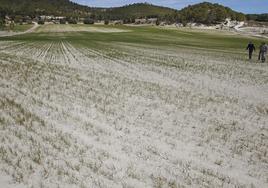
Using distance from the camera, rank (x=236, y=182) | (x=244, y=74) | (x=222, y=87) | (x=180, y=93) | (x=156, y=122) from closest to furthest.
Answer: (x=236, y=182) < (x=156, y=122) < (x=180, y=93) < (x=222, y=87) < (x=244, y=74)

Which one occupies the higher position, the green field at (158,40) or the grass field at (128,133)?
the green field at (158,40)

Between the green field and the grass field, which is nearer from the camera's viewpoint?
the grass field

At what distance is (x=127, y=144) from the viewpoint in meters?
9.38

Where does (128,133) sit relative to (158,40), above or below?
below

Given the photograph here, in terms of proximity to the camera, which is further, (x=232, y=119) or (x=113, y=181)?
(x=232, y=119)

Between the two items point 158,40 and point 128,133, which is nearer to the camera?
point 128,133

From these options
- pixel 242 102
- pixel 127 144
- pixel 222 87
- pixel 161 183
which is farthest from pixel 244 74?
pixel 161 183

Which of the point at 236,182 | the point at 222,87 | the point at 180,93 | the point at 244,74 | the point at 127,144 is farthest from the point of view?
the point at 244,74

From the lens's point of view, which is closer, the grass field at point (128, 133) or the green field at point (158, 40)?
the grass field at point (128, 133)

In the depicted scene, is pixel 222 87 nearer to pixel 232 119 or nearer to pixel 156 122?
pixel 232 119

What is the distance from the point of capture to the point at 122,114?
12312 millimetres

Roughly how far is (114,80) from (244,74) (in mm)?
9986

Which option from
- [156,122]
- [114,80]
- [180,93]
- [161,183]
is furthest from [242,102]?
[161,183]

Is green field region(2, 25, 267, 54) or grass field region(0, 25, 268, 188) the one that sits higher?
green field region(2, 25, 267, 54)
